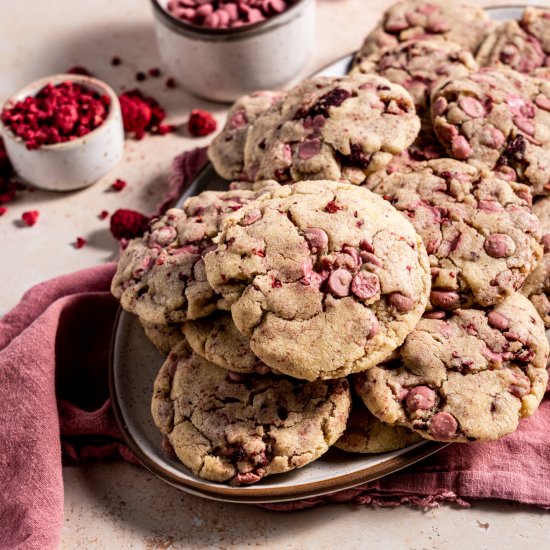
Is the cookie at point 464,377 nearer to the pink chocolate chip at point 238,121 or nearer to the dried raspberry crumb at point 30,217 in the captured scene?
the pink chocolate chip at point 238,121

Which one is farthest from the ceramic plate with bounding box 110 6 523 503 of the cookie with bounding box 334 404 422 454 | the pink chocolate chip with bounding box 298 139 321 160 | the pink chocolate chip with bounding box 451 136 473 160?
the pink chocolate chip with bounding box 451 136 473 160

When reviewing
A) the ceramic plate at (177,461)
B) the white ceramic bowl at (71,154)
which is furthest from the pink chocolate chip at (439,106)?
the white ceramic bowl at (71,154)

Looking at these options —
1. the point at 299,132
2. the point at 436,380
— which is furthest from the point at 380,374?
the point at 299,132

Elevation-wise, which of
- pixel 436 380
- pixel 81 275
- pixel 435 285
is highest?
pixel 435 285

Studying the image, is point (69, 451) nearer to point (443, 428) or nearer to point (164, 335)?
point (164, 335)

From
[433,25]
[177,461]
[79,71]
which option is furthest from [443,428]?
[79,71]

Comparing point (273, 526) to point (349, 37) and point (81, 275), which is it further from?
point (349, 37)

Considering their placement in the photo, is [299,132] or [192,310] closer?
[192,310]
